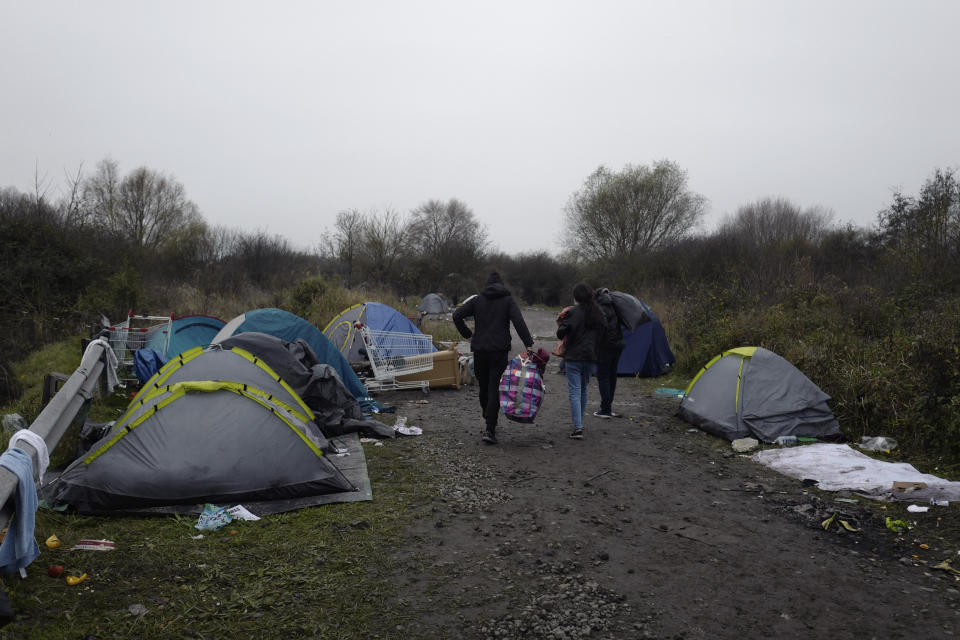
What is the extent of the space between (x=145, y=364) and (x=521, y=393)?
6.37 metres

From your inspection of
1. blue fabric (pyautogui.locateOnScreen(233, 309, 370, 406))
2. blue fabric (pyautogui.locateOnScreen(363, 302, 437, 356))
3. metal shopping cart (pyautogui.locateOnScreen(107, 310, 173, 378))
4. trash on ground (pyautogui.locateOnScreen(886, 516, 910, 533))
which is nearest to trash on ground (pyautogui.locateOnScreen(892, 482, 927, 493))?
trash on ground (pyautogui.locateOnScreen(886, 516, 910, 533))

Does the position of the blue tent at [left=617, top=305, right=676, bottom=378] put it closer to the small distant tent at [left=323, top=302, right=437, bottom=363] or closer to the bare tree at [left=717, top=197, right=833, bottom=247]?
the small distant tent at [left=323, top=302, right=437, bottom=363]

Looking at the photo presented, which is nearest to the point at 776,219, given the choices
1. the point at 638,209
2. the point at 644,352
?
the point at 638,209

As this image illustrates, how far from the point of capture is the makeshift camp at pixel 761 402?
23.2 feet

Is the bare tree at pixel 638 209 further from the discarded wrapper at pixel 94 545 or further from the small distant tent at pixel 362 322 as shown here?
the discarded wrapper at pixel 94 545

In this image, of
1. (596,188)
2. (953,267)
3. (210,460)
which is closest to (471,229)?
(596,188)

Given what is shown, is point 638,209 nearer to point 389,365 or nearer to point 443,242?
point 443,242

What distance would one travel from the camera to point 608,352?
8250 millimetres

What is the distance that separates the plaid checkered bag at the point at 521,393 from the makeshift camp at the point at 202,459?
7.60 feet

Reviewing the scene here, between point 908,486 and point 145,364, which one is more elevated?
point 145,364

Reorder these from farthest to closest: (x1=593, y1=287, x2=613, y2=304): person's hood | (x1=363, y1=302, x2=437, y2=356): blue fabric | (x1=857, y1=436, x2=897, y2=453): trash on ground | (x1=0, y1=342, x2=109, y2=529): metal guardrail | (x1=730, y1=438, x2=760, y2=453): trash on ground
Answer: (x1=363, y1=302, x2=437, y2=356): blue fabric → (x1=593, y1=287, x2=613, y2=304): person's hood → (x1=730, y1=438, x2=760, y2=453): trash on ground → (x1=857, y1=436, x2=897, y2=453): trash on ground → (x1=0, y1=342, x2=109, y2=529): metal guardrail

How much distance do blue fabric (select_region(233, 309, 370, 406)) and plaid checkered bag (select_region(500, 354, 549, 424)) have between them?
3100 mm

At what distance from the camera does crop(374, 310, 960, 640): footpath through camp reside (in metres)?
3.18

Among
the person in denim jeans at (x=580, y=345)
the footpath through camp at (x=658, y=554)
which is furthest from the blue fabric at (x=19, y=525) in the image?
the person in denim jeans at (x=580, y=345)
